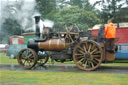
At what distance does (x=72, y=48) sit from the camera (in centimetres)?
932

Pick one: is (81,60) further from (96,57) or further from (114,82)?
(114,82)

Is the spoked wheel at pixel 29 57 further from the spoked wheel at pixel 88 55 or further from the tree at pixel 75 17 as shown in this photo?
the tree at pixel 75 17

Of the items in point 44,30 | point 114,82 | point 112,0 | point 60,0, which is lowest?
point 114,82

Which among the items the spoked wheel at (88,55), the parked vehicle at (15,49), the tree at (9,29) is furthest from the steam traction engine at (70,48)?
the tree at (9,29)

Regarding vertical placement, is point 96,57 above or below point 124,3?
below

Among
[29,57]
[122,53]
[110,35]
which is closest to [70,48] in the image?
[110,35]

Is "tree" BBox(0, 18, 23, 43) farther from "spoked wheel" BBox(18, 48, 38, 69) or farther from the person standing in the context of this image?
the person standing

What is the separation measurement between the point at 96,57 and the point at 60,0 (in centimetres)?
3914

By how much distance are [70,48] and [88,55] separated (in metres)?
0.99

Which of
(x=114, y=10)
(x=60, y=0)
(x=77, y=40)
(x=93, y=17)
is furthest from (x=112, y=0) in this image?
(x=60, y=0)

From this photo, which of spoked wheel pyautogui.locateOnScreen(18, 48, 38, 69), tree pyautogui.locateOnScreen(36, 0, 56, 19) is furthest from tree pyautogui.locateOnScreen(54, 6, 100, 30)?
spoked wheel pyautogui.locateOnScreen(18, 48, 38, 69)

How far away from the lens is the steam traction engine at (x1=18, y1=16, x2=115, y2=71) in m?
8.76

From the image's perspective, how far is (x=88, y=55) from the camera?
8.74 meters

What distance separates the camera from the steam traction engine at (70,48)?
8.76 meters
